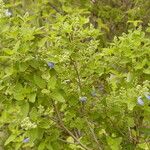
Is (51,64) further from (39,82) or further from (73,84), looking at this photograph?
(73,84)

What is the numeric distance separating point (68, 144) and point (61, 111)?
286 mm

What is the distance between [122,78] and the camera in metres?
2.91

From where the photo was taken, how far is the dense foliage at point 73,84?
2541mm

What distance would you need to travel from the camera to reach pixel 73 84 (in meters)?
2.87

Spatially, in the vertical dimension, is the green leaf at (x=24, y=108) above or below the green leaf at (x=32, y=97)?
below

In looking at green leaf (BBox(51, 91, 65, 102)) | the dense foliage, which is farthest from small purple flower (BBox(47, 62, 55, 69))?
green leaf (BBox(51, 91, 65, 102))

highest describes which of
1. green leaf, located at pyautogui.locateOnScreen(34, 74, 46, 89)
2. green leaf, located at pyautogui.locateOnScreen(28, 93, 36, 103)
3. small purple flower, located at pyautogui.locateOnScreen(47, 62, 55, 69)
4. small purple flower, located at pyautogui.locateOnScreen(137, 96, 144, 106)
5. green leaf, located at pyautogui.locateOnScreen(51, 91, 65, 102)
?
small purple flower, located at pyautogui.locateOnScreen(47, 62, 55, 69)

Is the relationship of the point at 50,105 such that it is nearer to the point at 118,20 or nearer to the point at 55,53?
the point at 55,53

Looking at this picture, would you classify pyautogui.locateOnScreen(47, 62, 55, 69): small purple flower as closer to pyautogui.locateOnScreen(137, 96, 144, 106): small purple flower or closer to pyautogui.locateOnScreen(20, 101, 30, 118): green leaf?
pyautogui.locateOnScreen(20, 101, 30, 118): green leaf

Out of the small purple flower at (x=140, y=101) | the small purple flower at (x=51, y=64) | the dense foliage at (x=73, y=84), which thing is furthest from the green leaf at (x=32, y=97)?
the small purple flower at (x=140, y=101)

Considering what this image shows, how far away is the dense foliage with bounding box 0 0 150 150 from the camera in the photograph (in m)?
2.54

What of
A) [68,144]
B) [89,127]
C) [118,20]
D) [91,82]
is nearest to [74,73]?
[91,82]

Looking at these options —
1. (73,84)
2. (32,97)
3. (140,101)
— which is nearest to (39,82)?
(32,97)

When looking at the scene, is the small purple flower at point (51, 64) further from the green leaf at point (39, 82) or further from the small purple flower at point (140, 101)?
the small purple flower at point (140, 101)
